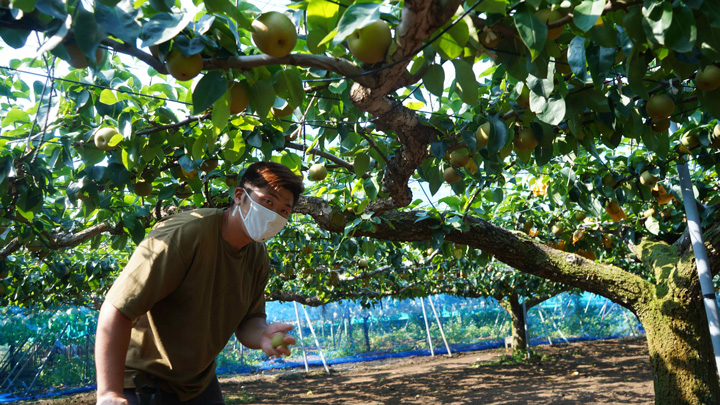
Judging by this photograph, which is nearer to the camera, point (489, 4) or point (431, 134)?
point (489, 4)

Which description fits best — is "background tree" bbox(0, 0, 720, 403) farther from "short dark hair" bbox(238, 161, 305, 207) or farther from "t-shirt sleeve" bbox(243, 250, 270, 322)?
"t-shirt sleeve" bbox(243, 250, 270, 322)

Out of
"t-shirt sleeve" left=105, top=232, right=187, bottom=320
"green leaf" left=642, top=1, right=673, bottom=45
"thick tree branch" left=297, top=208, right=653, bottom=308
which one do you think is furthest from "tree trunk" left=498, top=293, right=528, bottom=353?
"green leaf" left=642, top=1, right=673, bottom=45

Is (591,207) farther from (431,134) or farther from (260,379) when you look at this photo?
(260,379)

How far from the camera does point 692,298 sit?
397 centimetres

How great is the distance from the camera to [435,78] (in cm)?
Answer: 147

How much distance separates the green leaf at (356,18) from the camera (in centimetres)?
98

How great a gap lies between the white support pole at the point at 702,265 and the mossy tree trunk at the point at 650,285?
1.84 feet

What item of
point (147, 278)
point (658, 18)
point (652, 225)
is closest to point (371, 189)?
point (147, 278)

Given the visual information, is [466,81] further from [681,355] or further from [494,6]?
[681,355]

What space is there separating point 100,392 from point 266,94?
92cm

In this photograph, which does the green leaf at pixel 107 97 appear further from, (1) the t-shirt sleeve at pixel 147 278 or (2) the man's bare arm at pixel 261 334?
(2) the man's bare arm at pixel 261 334

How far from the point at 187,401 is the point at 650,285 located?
3836mm

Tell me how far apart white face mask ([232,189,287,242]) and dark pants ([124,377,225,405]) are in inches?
22.8

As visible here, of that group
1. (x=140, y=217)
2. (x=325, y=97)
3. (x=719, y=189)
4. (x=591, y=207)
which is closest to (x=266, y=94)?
(x=325, y=97)
